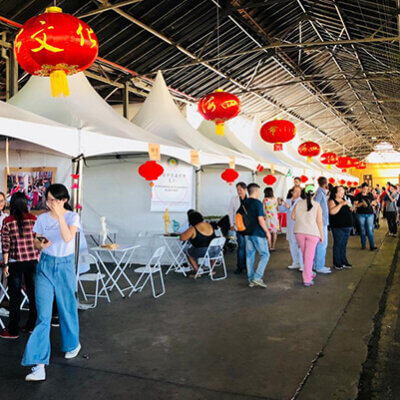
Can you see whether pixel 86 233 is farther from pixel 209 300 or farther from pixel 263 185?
pixel 263 185

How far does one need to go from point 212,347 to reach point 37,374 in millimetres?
1258

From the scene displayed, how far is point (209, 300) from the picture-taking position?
4.58 meters

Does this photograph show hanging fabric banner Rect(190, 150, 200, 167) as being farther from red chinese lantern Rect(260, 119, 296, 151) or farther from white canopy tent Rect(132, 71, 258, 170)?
red chinese lantern Rect(260, 119, 296, 151)

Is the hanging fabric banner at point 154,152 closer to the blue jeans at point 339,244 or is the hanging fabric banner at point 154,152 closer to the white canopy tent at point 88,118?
the white canopy tent at point 88,118

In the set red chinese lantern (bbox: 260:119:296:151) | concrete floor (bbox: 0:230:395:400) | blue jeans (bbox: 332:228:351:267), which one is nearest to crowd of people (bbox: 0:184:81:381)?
concrete floor (bbox: 0:230:395:400)

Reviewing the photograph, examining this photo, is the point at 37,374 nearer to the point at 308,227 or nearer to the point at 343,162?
the point at 308,227

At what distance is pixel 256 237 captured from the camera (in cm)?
513

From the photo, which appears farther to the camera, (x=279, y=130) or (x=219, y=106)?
(x=279, y=130)

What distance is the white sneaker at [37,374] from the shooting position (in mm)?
2520

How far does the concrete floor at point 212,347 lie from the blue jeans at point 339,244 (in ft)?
3.81

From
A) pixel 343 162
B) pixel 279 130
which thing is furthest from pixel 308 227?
pixel 343 162

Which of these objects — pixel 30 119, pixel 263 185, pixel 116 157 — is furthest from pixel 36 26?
pixel 263 185

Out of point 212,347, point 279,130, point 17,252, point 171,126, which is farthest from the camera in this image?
point 279,130

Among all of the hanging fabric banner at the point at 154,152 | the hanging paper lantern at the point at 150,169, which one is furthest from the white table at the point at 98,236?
the hanging fabric banner at the point at 154,152
